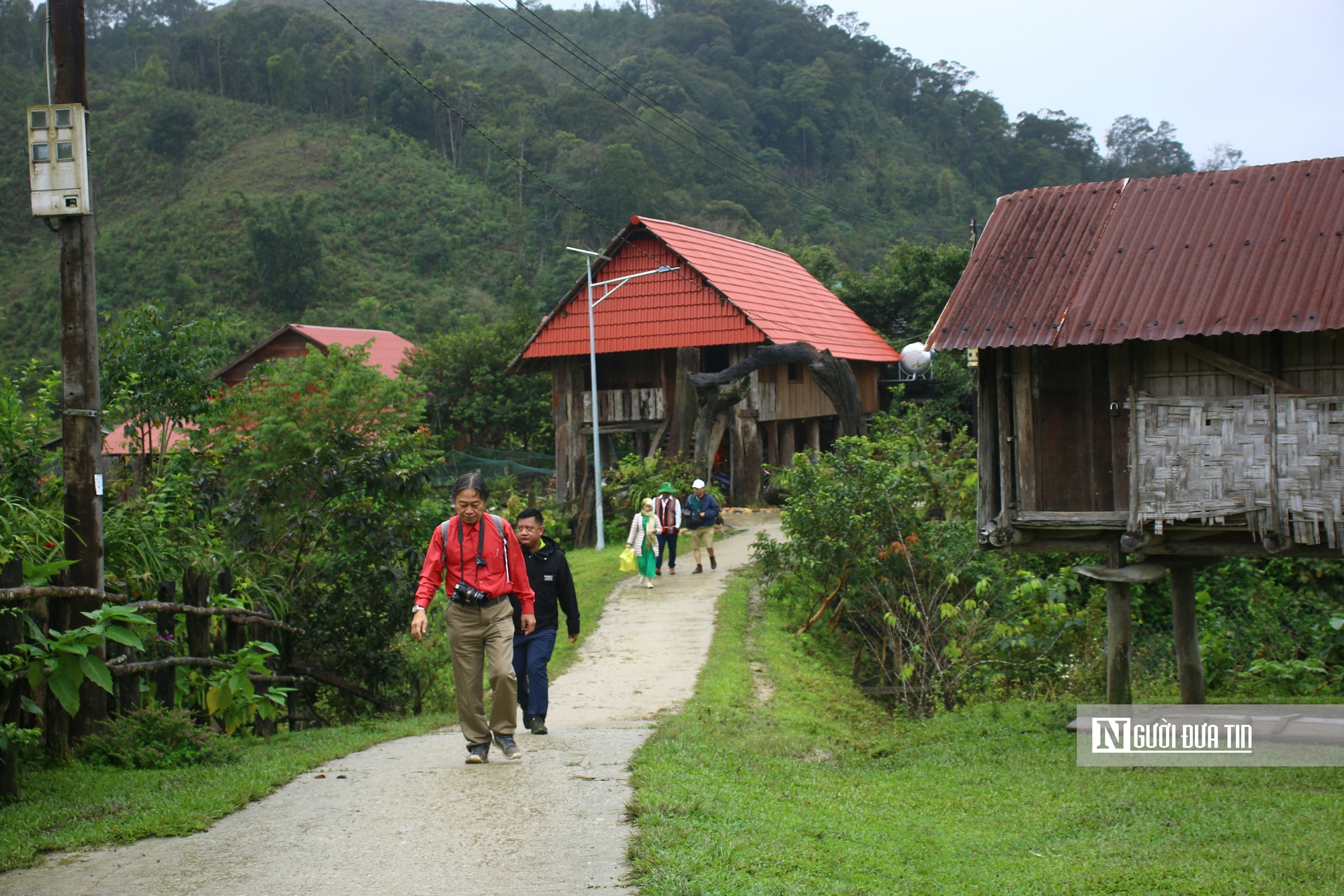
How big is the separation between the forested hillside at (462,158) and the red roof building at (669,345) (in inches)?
949

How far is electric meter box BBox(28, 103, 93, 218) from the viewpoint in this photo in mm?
7164

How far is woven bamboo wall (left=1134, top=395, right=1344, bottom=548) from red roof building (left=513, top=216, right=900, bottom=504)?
14977 millimetres

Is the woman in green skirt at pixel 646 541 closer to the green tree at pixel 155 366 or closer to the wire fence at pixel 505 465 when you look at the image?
the green tree at pixel 155 366

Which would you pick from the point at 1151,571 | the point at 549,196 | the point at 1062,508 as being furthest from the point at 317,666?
the point at 549,196

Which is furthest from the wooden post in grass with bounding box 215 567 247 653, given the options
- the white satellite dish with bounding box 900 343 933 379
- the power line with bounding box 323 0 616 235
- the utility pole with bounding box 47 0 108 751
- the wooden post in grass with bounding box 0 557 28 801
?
the white satellite dish with bounding box 900 343 933 379

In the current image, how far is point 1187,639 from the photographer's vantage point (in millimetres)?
10781

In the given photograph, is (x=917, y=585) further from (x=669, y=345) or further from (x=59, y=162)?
(x=669, y=345)

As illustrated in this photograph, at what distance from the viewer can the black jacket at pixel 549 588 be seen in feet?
27.9

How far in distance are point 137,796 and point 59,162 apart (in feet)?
13.0

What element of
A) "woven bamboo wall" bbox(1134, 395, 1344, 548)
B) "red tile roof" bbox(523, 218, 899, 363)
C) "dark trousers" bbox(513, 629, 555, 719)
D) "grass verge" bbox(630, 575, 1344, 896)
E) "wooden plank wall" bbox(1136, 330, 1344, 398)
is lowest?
"grass verge" bbox(630, 575, 1344, 896)

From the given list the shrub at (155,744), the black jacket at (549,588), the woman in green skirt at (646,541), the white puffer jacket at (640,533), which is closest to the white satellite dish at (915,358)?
the woman in green skirt at (646,541)

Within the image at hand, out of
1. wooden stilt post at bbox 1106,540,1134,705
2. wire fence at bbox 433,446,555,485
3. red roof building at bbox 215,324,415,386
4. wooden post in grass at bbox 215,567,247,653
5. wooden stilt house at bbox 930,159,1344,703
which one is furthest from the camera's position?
red roof building at bbox 215,324,415,386

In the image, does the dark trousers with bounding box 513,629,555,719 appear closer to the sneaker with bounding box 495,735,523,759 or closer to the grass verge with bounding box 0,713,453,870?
the sneaker with bounding box 495,735,523,759

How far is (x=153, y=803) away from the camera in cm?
620
